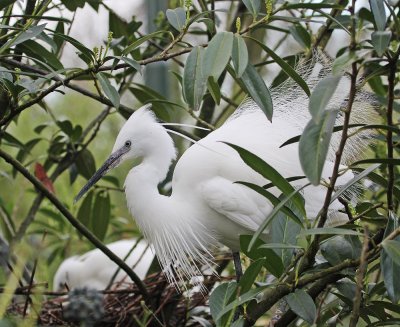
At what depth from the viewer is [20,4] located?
191 cm

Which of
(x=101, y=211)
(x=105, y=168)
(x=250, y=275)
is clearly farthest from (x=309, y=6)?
(x=101, y=211)

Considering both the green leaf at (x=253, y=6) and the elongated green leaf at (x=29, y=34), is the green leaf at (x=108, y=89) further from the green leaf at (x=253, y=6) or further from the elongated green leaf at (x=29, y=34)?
the green leaf at (x=253, y=6)

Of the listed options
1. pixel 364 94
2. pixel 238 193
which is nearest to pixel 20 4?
pixel 238 193

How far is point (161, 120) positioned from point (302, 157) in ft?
3.68

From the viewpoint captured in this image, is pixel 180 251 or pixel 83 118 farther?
pixel 83 118

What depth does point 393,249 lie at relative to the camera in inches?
42.1

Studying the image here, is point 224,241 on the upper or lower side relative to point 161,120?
lower

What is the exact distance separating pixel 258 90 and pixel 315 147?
263 millimetres

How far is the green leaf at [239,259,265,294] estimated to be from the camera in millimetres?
1224

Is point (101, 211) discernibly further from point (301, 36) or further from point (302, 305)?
point (302, 305)

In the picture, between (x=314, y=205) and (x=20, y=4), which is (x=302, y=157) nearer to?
(x=314, y=205)

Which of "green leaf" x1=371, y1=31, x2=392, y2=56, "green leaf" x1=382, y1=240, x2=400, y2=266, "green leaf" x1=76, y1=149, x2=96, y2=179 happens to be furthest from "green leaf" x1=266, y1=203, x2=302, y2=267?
"green leaf" x1=76, y1=149, x2=96, y2=179

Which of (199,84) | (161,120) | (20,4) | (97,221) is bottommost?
(97,221)

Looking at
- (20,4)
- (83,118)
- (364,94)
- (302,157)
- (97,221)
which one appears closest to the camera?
(302,157)
